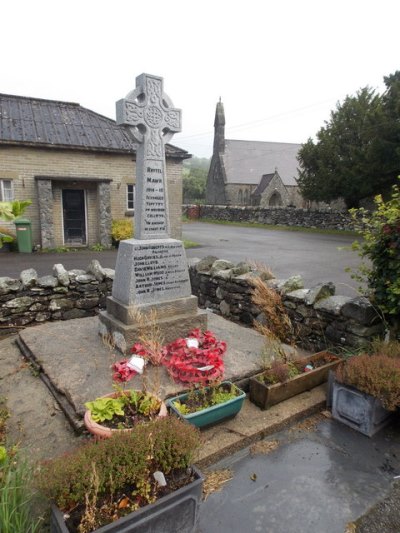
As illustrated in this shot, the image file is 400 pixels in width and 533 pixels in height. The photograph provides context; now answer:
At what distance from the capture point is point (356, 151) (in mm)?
22203

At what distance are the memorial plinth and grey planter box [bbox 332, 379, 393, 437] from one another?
1.99 m

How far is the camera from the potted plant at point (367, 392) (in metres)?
3.25

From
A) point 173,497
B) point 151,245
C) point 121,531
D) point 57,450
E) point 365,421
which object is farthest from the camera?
point 151,245

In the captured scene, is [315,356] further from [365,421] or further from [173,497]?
[173,497]

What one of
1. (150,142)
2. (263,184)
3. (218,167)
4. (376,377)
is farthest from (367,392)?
(218,167)

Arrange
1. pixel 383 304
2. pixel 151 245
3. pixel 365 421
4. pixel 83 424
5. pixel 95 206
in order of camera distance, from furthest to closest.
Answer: pixel 95 206 < pixel 151 245 < pixel 383 304 < pixel 365 421 < pixel 83 424

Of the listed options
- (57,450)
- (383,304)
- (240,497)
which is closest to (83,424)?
(57,450)

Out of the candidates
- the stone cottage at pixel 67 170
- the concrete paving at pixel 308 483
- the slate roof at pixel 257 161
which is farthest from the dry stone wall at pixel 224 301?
the slate roof at pixel 257 161

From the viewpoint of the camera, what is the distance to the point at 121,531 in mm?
1968

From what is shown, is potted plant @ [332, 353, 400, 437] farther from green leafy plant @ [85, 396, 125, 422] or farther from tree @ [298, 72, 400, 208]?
tree @ [298, 72, 400, 208]

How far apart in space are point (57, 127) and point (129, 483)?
15673 millimetres

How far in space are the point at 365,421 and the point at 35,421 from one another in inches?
127

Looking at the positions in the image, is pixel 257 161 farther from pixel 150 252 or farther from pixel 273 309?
pixel 150 252

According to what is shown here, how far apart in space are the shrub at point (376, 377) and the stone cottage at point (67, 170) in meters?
13.2
